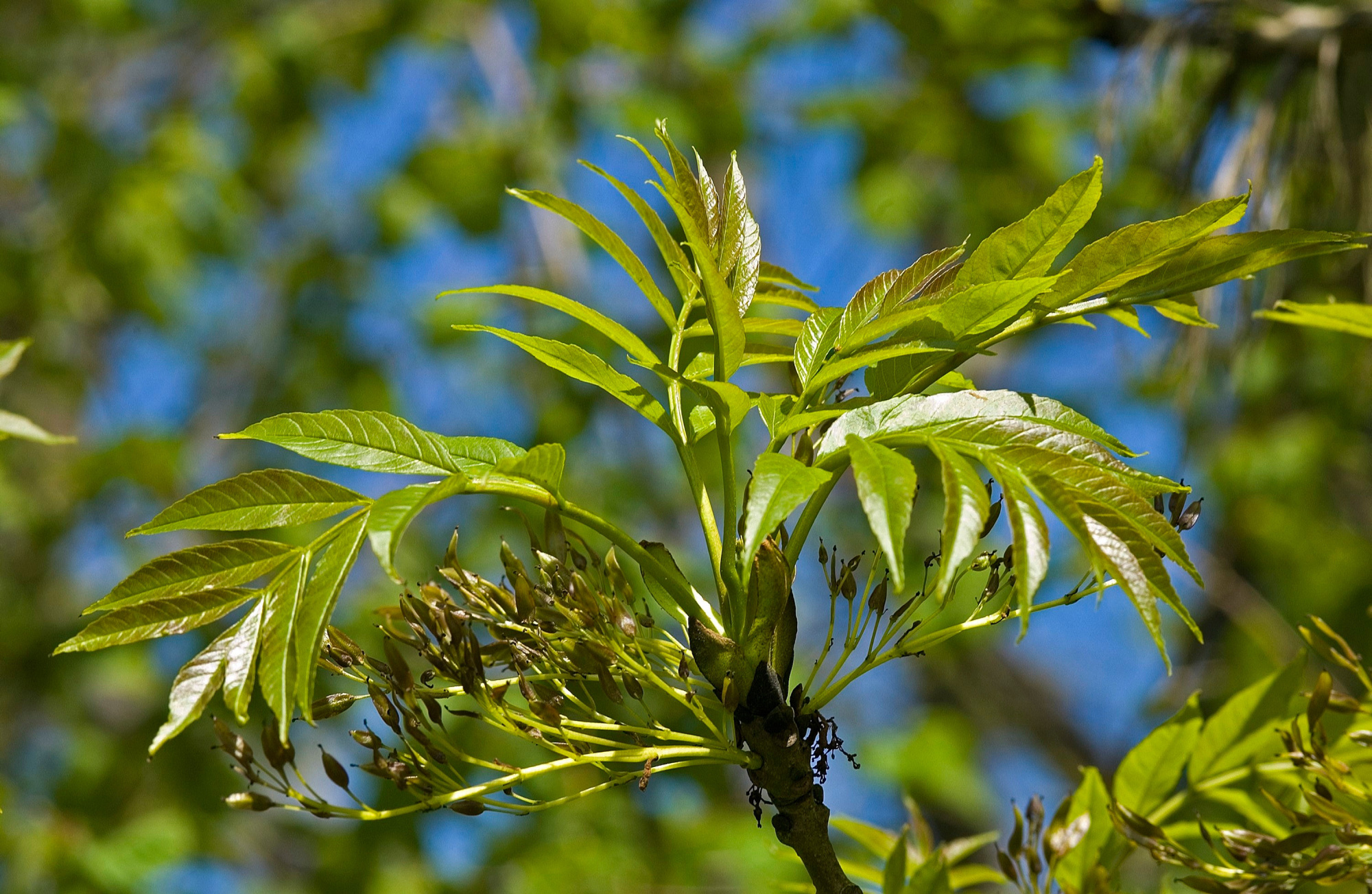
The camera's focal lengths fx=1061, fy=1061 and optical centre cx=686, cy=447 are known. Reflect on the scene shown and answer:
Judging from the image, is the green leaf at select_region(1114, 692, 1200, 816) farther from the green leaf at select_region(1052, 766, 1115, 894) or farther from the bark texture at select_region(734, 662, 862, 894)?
the bark texture at select_region(734, 662, 862, 894)

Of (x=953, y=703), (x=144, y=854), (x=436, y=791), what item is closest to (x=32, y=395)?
(x=144, y=854)

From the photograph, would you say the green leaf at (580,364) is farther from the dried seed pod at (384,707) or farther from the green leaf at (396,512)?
the dried seed pod at (384,707)

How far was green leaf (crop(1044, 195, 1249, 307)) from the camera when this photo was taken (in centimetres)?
55

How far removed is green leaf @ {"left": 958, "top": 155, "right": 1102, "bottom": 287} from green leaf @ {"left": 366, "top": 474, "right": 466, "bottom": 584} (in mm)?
296

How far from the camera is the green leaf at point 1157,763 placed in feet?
2.57

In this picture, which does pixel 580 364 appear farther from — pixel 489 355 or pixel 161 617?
pixel 489 355

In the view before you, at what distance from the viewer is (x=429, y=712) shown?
1.90 ft

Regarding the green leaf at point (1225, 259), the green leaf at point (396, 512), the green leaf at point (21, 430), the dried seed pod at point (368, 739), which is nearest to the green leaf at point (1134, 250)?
the green leaf at point (1225, 259)

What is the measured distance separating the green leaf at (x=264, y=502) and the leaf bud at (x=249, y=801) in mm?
137

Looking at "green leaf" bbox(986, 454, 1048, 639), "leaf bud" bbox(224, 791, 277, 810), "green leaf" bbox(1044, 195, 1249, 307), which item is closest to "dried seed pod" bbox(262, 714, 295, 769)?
"leaf bud" bbox(224, 791, 277, 810)

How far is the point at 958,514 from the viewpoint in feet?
1.53

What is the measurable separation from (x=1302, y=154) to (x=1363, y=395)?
12.8 inches

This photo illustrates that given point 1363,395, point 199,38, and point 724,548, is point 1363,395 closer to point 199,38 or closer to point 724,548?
point 724,548

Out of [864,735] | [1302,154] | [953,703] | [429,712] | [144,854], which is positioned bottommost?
[953,703]
